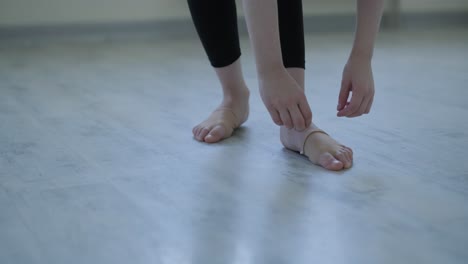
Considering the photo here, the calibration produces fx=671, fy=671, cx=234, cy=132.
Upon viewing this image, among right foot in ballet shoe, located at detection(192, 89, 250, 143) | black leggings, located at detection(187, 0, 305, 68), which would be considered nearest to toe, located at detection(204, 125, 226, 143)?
right foot in ballet shoe, located at detection(192, 89, 250, 143)

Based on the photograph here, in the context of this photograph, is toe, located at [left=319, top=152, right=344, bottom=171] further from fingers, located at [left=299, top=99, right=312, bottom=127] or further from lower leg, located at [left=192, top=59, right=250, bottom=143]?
lower leg, located at [left=192, top=59, right=250, bottom=143]

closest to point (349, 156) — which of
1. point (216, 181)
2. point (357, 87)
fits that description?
point (357, 87)

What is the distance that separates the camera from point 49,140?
1.32 m

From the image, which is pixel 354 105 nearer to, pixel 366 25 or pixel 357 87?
pixel 357 87

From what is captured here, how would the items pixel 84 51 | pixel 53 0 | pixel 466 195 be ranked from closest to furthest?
pixel 466 195 → pixel 84 51 → pixel 53 0

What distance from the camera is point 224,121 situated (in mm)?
1333

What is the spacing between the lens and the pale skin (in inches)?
40.2

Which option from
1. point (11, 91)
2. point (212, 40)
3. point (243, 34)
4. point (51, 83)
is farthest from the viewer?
point (243, 34)

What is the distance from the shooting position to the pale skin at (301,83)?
40.2 inches

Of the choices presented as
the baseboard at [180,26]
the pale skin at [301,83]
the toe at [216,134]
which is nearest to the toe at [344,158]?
the pale skin at [301,83]

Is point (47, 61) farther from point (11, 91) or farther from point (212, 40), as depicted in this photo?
point (212, 40)

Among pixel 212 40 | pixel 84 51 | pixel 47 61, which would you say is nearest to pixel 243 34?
pixel 84 51

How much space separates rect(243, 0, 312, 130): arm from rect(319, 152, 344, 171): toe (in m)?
0.09

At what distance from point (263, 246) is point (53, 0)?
8.59ft
